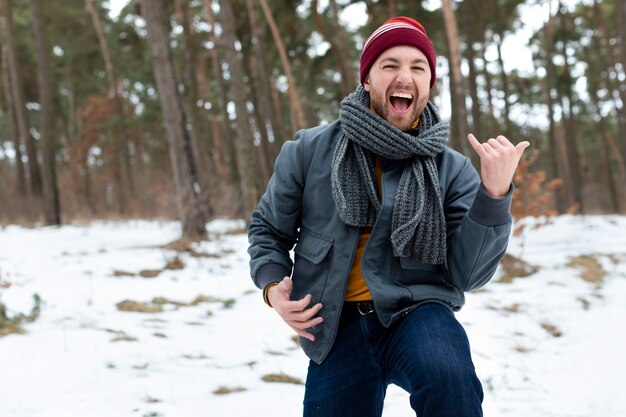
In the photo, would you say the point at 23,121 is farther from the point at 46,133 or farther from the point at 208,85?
the point at 208,85

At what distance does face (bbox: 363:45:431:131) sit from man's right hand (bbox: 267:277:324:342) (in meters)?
0.65

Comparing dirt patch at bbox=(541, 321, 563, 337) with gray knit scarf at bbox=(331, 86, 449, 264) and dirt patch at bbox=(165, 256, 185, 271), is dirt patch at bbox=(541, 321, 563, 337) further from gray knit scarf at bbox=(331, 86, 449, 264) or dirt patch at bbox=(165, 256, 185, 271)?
dirt patch at bbox=(165, 256, 185, 271)

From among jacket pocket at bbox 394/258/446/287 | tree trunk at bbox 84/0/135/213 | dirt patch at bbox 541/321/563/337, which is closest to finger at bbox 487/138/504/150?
jacket pocket at bbox 394/258/446/287

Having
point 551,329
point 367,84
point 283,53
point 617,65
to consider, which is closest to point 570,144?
point 617,65

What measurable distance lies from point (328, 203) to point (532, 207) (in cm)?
713

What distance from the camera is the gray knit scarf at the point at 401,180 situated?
1.85 meters

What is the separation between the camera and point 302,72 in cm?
2395

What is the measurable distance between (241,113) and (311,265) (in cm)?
987

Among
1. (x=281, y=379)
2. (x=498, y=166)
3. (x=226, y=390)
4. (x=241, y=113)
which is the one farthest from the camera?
(x=241, y=113)

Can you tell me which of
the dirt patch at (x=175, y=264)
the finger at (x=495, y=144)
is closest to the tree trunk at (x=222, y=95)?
the dirt patch at (x=175, y=264)

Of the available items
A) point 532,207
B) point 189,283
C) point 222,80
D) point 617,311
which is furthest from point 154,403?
point 222,80

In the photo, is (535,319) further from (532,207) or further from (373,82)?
(373,82)

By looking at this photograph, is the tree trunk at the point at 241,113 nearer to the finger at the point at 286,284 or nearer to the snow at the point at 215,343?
the snow at the point at 215,343

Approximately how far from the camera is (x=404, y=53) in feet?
6.54
